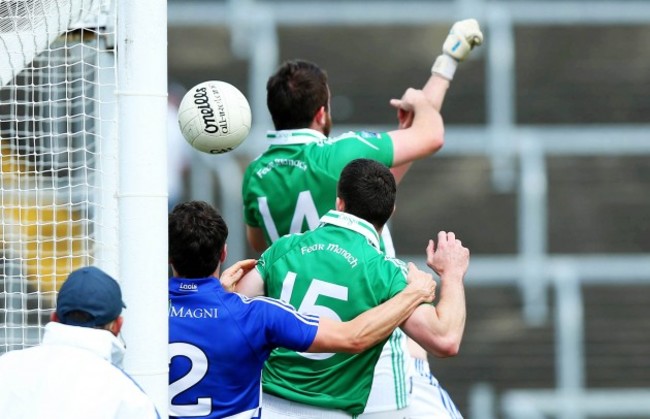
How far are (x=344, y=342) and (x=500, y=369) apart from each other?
24.3ft

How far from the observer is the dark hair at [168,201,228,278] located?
4684 millimetres

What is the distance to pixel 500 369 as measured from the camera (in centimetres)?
1169

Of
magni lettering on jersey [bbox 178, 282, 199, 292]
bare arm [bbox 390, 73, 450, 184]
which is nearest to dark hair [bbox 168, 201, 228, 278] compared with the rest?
magni lettering on jersey [bbox 178, 282, 199, 292]

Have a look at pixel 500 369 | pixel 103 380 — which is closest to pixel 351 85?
pixel 500 369

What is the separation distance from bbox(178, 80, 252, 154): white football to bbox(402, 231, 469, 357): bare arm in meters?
1.04

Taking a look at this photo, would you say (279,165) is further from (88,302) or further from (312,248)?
(88,302)

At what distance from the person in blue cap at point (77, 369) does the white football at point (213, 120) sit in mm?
1461

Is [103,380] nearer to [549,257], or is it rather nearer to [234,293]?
[234,293]

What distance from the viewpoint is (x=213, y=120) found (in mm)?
5195

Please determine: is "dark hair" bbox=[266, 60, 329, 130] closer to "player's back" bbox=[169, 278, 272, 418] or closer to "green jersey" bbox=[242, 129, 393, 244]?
"green jersey" bbox=[242, 129, 393, 244]

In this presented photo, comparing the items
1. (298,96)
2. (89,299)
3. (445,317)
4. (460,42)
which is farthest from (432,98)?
(89,299)

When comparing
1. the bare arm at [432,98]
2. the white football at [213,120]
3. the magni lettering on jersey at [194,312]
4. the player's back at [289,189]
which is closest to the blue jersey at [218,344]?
the magni lettering on jersey at [194,312]

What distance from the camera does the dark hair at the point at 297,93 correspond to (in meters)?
5.86

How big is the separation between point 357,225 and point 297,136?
1060 mm
